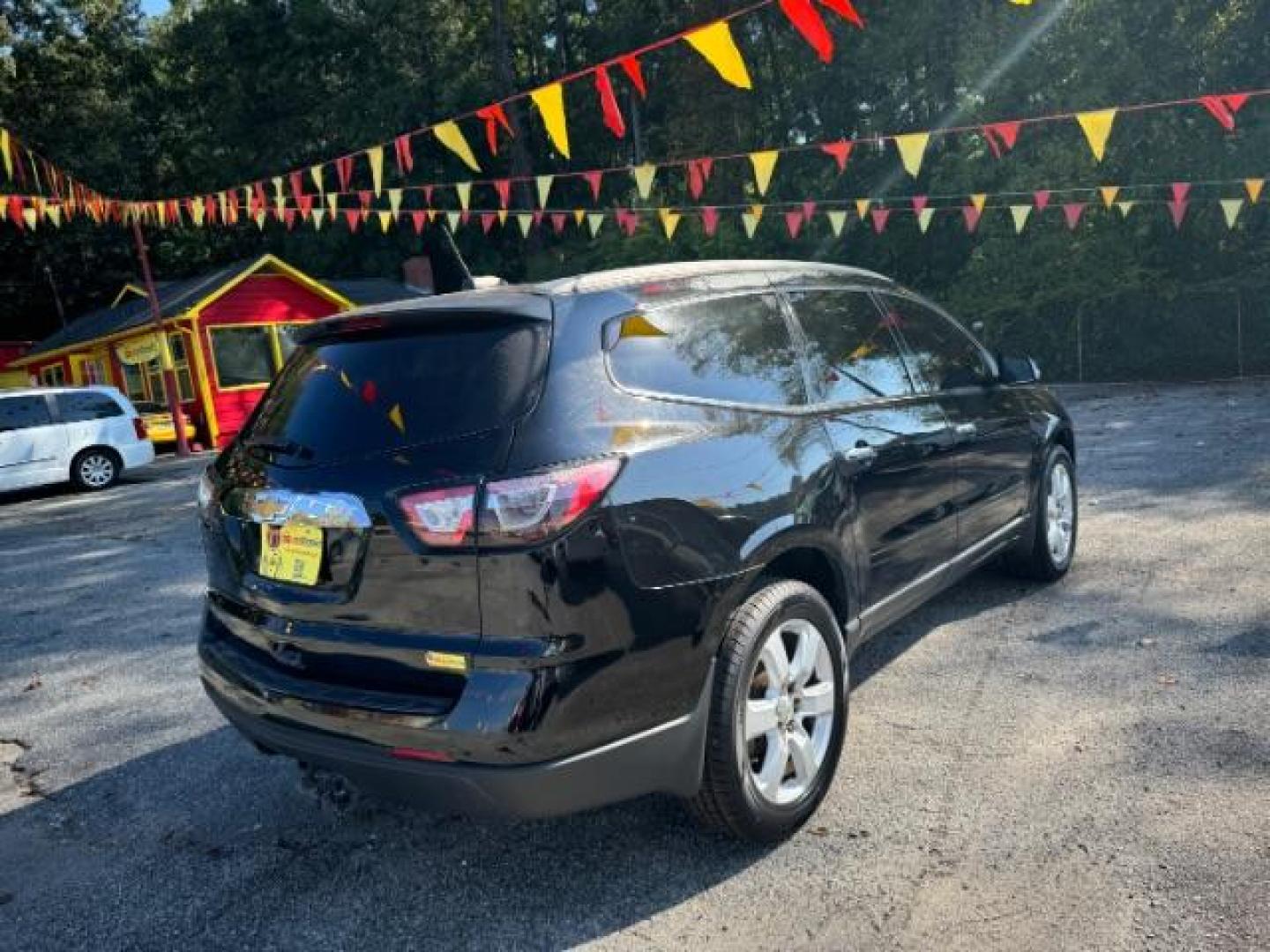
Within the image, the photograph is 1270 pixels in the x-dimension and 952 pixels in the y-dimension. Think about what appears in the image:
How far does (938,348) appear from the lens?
4.29m

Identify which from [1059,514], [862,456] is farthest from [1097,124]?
[862,456]

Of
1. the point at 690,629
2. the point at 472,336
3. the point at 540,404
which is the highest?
the point at 472,336

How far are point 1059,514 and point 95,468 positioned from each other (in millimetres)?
14295

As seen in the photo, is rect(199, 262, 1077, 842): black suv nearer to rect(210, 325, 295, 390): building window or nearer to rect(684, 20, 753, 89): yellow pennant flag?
rect(684, 20, 753, 89): yellow pennant flag

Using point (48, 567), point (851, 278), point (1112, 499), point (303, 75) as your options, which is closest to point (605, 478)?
point (851, 278)

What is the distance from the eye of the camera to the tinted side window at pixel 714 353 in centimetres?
277

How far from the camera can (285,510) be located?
268cm

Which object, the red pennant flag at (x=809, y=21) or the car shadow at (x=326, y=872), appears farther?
A: the red pennant flag at (x=809, y=21)

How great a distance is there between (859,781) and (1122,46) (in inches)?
878

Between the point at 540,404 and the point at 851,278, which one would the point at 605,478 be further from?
the point at 851,278

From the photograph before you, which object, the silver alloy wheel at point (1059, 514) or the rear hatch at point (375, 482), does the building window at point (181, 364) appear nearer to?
the silver alloy wheel at point (1059, 514)

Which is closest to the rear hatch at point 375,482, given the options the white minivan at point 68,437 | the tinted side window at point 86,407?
the white minivan at point 68,437

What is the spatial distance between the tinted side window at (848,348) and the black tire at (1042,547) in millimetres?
1420

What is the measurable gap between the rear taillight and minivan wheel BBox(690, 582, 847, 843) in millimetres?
637
